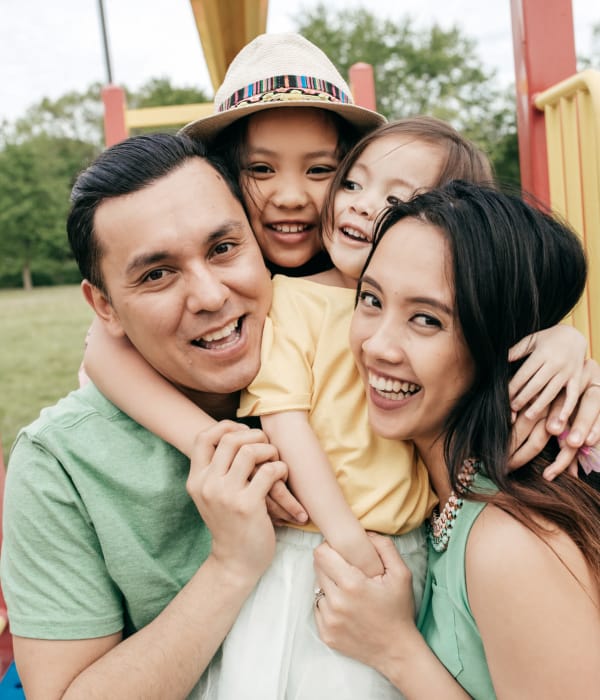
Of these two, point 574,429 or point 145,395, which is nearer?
point 574,429

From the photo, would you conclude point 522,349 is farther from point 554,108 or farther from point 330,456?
point 554,108

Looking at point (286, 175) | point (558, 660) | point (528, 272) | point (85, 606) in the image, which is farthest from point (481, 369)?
point (85, 606)

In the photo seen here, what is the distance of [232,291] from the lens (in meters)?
1.81

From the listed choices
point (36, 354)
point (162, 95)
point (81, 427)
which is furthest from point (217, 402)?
point (162, 95)

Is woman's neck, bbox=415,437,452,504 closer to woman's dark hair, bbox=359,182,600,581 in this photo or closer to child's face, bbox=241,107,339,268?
woman's dark hair, bbox=359,182,600,581

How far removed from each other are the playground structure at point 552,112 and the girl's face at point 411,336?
32.5 inches

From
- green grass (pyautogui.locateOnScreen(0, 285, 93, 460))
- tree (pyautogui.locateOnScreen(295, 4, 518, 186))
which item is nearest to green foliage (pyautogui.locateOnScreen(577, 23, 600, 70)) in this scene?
tree (pyautogui.locateOnScreen(295, 4, 518, 186))

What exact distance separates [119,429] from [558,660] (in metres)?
1.16

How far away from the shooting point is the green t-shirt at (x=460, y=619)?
1.44m

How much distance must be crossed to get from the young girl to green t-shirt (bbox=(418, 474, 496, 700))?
16 centimetres

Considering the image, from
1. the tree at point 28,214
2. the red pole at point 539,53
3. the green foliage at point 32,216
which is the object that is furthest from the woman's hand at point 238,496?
the tree at point 28,214

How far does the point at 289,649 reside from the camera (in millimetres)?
1571

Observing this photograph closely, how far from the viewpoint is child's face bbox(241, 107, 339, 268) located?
203cm

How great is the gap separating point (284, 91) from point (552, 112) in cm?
115
